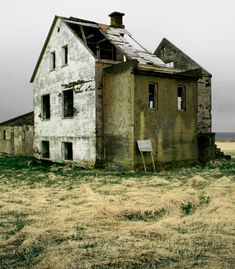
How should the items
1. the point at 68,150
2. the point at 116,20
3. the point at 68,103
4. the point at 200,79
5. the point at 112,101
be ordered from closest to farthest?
the point at 112,101
the point at 68,150
the point at 68,103
the point at 116,20
the point at 200,79

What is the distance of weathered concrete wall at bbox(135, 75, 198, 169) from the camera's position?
54.6ft

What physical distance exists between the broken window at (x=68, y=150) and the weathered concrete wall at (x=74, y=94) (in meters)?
0.29

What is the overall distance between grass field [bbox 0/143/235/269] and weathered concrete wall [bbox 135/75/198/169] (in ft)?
17.2

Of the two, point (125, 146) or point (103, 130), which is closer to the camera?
point (125, 146)

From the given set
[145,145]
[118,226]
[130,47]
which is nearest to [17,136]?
[130,47]

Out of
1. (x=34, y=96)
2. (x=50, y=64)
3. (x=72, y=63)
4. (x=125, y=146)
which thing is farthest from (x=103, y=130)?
(x=34, y=96)

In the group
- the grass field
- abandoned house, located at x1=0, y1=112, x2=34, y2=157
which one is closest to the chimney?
abandoned house, located at x1=0, y1=112, x2=34, y2=157

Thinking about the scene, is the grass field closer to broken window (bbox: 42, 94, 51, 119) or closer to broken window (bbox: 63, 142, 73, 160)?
broken window (bbox: 63, 142, 73, 160)

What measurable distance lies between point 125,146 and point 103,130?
2.02 m

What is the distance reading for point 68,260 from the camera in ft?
16.4

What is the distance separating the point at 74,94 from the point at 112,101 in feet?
11.1

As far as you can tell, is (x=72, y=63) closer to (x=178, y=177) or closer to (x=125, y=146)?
(x=125, y=146)

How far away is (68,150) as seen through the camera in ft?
69.9

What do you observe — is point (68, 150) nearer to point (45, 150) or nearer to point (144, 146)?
point (45, 150)
